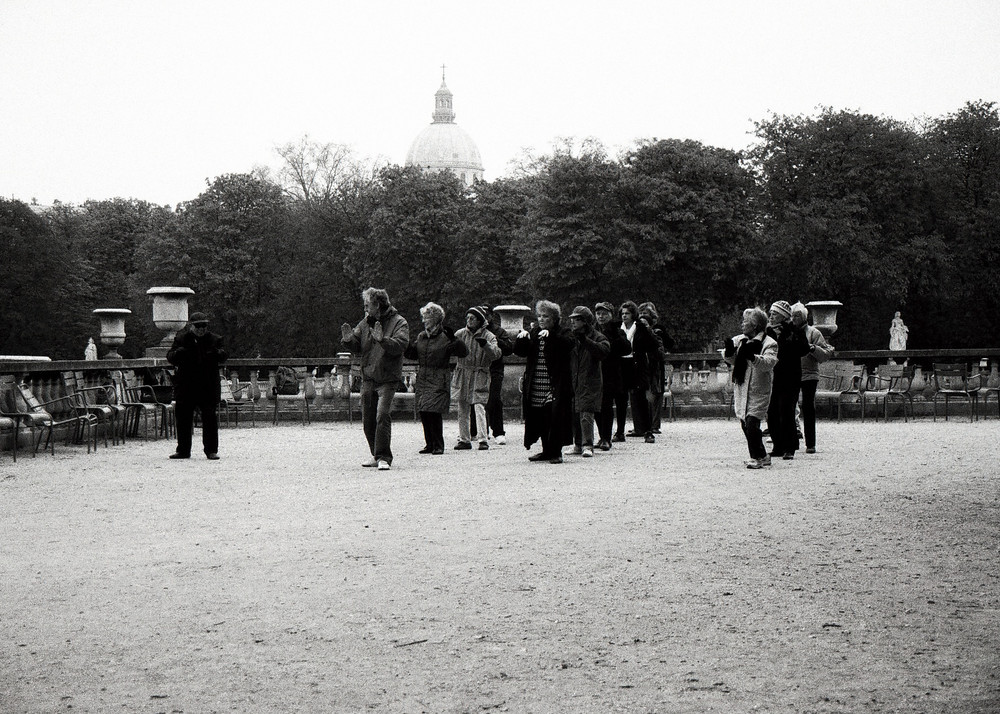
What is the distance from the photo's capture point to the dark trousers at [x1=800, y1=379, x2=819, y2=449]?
1552cm

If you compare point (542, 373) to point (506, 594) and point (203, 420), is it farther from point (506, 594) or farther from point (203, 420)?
point (506, 594)

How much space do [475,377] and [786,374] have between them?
14.5 ft

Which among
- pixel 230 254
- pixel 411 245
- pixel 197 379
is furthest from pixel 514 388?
pixel 230 254

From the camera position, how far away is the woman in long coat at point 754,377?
1324 cm

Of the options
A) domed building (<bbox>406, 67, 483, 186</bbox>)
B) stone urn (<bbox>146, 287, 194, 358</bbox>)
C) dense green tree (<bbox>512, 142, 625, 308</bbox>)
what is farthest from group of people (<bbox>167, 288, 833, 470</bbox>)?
domed building (<bbox>406, 67, 483, 186</bbox>)

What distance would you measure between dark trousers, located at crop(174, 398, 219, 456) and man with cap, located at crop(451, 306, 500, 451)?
3.34 m

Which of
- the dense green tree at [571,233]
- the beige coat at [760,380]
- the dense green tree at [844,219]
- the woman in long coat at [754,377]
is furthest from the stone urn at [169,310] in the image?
the dense green tree at [844,219]

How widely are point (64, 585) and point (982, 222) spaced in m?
46.5

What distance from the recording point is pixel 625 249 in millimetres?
49000

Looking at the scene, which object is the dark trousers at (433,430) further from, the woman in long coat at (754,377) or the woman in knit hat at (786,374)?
the woman in knit hat at (786,374)

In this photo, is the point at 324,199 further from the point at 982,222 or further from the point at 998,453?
the point at 998,453

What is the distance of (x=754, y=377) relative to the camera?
13273mm

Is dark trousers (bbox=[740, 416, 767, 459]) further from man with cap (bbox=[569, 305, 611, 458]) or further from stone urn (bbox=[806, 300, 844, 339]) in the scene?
stone urn (bbox=[806, 300, 844, 339])

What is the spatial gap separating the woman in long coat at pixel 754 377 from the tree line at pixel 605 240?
34106 millimetres
